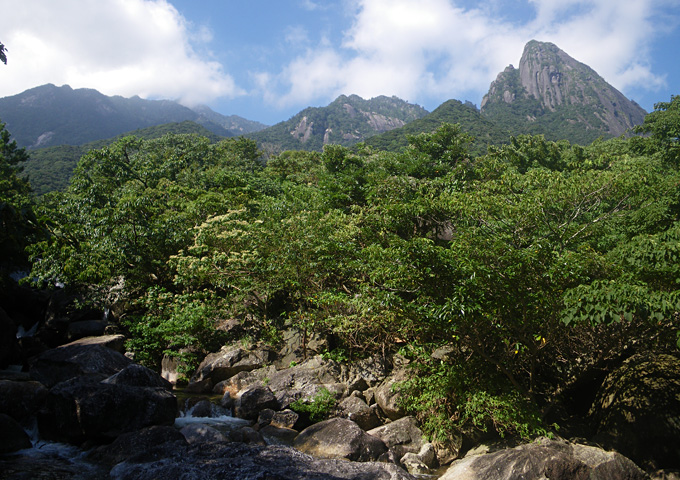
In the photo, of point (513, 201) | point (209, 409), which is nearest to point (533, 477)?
point (513, 201)

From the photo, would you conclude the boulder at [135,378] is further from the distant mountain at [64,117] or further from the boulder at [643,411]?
the distant mountain at [64,117]

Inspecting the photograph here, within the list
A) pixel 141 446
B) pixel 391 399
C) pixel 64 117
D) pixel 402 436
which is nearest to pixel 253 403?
pixel 141 446

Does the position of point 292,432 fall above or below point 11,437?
below

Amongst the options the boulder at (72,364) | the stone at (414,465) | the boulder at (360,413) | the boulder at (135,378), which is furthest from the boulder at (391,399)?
the boulder at (72,364)

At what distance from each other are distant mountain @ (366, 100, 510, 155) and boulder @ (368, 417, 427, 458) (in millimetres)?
41730

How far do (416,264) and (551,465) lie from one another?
391cm

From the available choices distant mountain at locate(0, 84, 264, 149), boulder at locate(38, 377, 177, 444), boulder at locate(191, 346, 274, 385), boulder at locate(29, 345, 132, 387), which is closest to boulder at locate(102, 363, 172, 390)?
boulder at locate(38, 377, 177, 444)

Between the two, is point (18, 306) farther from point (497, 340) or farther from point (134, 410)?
point (497, 340)

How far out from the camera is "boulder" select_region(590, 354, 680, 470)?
684 cm

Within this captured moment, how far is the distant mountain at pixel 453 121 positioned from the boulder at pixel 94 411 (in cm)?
4312

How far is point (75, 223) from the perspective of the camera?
53.8 feet

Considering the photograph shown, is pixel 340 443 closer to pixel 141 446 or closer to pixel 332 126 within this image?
pixel 141 446

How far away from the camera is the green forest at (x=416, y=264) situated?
23.4ft

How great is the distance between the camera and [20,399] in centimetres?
856
